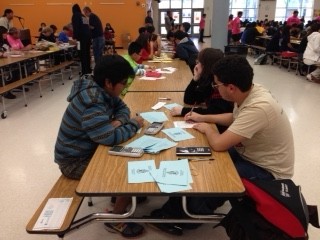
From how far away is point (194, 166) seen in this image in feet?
5.37

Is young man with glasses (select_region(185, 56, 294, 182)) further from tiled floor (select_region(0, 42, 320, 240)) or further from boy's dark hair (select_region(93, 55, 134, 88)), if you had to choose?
tiled floor (select_region(0, 42, 320, 240))

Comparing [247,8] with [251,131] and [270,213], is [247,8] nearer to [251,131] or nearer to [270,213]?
[251,131]

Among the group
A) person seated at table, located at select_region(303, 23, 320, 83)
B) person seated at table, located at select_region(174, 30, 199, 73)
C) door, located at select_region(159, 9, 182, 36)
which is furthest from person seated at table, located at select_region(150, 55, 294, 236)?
door, located at select_region(159, 9, 182, 36)

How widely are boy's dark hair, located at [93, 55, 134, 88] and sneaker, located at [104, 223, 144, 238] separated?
1035 mm

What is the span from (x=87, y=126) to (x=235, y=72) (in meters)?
0.91

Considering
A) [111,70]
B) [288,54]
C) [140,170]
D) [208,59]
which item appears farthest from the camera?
[288,54]

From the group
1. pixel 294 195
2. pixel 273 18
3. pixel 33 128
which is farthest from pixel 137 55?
pixel 273 18

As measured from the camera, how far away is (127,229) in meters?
2.23

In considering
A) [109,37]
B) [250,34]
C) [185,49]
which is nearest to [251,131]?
[185,49]

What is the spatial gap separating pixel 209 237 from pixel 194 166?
0.84 meters

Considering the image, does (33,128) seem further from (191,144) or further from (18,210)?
(191,144)

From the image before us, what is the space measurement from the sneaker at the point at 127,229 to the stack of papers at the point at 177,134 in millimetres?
751

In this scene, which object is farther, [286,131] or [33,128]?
[33,128]

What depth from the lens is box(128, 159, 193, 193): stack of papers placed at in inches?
57.5
